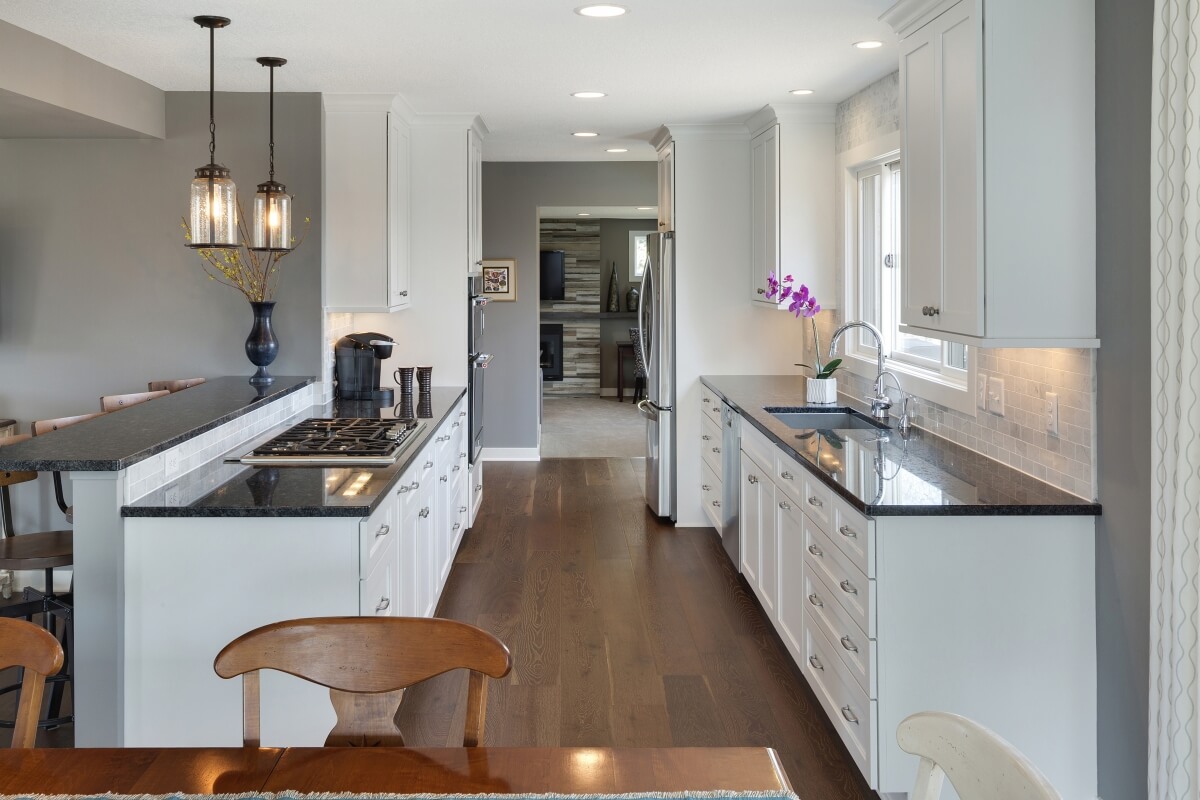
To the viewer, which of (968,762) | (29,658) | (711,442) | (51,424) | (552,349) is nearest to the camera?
(968,762)

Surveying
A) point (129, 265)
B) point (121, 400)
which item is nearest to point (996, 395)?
point (121, 400)

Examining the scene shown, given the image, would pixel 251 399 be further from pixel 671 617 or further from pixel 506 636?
pixel 671 617

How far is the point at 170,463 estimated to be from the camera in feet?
10.3

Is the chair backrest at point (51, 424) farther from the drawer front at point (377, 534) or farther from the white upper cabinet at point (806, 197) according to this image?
the white upper cabinet at point (806, 197)

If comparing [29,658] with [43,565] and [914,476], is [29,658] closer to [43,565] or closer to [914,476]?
[43,565]

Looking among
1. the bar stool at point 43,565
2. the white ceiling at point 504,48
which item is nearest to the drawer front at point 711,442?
the white ceiling at point 504,48

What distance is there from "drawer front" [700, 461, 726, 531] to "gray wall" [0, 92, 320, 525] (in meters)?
2.20

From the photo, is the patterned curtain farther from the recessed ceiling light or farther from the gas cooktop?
the gas cooktop

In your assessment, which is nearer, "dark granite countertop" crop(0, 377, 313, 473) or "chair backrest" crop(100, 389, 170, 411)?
"dark granite countertop" crop(0, 377, 313, 473)

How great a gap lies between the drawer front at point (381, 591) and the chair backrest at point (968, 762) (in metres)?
1.76

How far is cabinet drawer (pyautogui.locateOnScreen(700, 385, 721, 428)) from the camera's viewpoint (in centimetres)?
567

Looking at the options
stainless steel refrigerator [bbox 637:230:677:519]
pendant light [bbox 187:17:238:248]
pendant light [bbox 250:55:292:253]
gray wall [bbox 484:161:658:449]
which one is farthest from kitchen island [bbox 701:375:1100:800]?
gray wall [bbox 484:161:658:449]

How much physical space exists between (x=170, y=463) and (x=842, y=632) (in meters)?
2.03

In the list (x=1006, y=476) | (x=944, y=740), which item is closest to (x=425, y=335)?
(x=1006, y=476)
